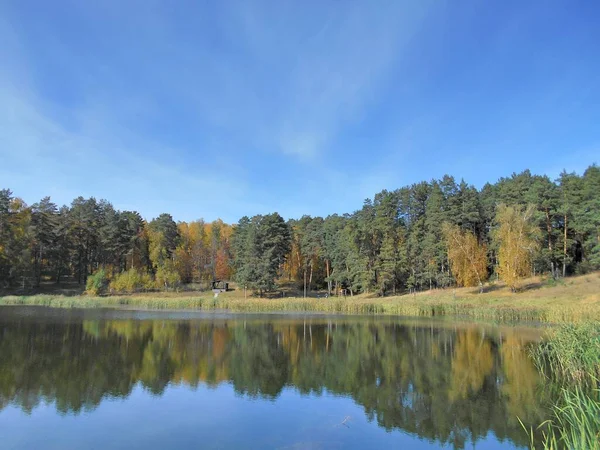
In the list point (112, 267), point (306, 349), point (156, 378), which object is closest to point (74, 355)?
point (156, 378)

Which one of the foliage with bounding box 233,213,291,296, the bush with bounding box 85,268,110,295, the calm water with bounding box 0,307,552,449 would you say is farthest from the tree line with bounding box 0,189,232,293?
the calm water with bounding box 0,307,552,449

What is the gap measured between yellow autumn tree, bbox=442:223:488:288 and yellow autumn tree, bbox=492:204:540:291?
13.8 ft

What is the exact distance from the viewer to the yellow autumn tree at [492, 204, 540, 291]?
148 feet

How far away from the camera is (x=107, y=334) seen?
24.3 m

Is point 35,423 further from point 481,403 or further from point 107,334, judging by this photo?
point 107,334

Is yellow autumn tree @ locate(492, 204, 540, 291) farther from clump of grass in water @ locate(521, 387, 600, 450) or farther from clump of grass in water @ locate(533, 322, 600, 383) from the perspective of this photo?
clump of grass in water @ locate(521, 387, 600, 450)

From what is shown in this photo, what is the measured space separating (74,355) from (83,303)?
32027 mm

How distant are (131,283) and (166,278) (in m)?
5.46

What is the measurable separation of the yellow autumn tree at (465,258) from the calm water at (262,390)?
83.8 ft

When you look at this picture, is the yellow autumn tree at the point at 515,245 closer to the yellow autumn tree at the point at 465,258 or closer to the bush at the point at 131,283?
the yellow autumn tree at the point at 465,258

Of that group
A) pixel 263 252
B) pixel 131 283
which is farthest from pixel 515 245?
pixel 131 283

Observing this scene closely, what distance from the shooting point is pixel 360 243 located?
2429 inches

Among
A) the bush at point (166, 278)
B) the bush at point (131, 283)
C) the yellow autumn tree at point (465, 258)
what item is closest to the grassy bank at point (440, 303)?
the yellow autumn tree at point (465, 258)

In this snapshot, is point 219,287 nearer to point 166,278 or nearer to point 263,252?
point 166,278
